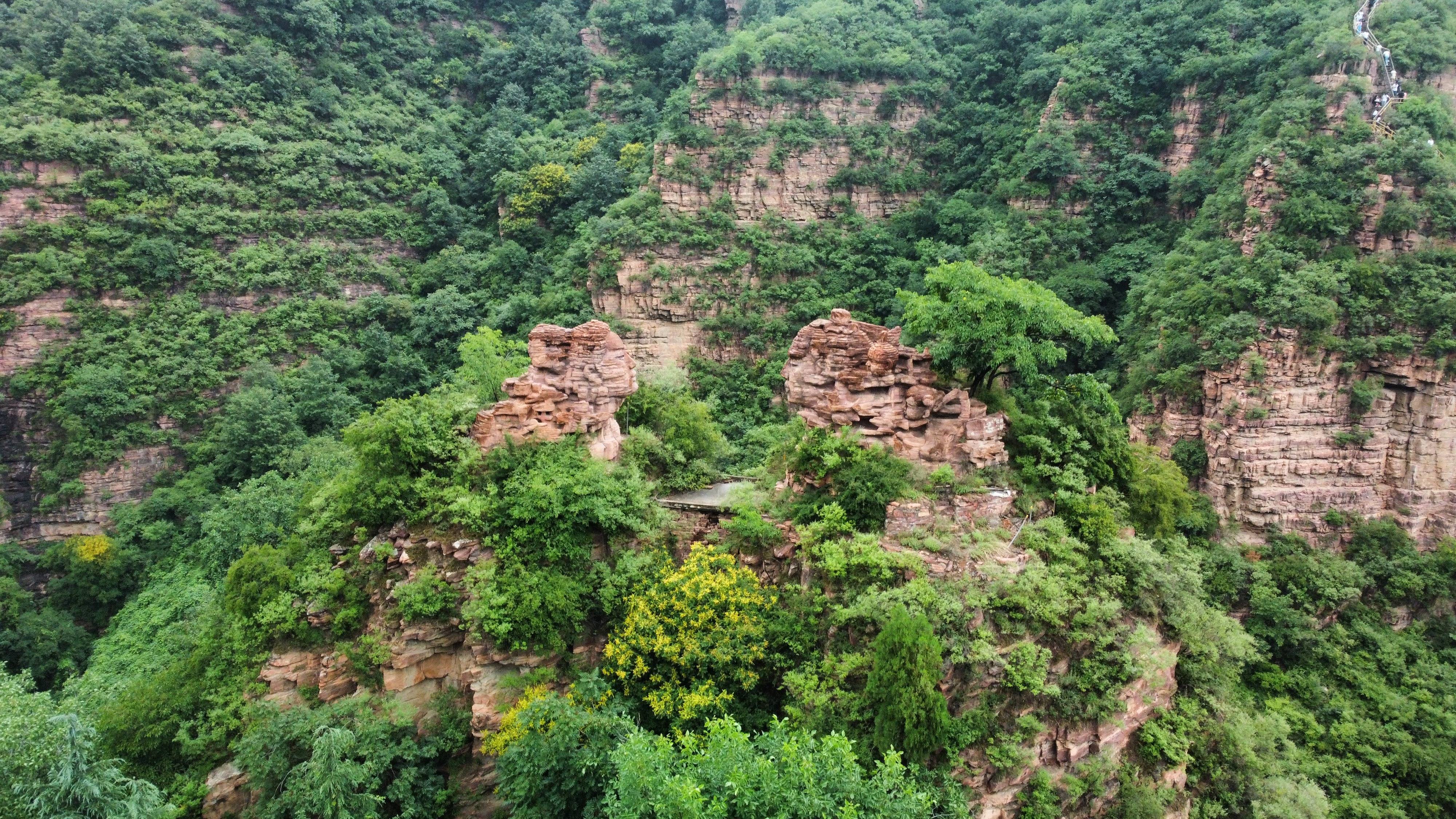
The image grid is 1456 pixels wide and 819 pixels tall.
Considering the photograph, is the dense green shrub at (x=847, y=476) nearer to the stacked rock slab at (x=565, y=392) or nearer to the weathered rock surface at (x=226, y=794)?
the stacked rock slab at (x=565, y=392)

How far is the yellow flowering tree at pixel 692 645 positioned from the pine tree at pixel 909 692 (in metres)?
2.71

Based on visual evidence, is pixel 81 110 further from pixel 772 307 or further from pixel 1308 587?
pixel 1308 587

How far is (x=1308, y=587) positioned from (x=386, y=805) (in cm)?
2808

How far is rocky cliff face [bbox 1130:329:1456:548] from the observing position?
2270 centimetres

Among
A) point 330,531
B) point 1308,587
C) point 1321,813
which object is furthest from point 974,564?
point 1308,587

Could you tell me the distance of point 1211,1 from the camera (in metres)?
34.2

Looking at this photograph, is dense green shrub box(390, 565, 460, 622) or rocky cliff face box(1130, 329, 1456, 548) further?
rocky cliff face box(1130, 329, 1456, 548)

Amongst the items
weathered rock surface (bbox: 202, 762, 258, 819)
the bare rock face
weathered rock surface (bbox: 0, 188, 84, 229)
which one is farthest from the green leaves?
weathered rock surface (bbox: 0, 188, 84, 229)

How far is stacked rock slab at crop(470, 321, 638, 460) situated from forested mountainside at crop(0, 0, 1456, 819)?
12 centimetres

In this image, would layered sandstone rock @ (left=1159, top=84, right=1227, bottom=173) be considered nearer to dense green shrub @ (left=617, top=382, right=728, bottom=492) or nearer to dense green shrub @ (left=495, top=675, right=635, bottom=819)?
dense green shrub @ (left=617, top=382, right=728, bottom=492)

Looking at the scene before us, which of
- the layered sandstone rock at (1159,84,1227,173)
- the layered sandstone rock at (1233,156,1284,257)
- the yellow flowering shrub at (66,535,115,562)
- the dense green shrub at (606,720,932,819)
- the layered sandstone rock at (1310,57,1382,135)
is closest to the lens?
the dense green shrub at (606,720,932,819)

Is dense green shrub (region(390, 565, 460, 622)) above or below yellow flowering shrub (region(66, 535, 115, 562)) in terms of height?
above

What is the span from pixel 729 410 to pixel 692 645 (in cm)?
2576

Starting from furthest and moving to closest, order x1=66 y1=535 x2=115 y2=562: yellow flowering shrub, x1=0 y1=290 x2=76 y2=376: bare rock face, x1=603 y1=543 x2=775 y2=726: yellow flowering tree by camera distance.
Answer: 1. x1=0 y1=290 x2=76 y2=376: bare rock face
2. x1=66 y1=535 x2=115 y2=562: yellow flowering shrub
3. x1=603 y1=543 x2=775 y2=726: yellow flowering tree
